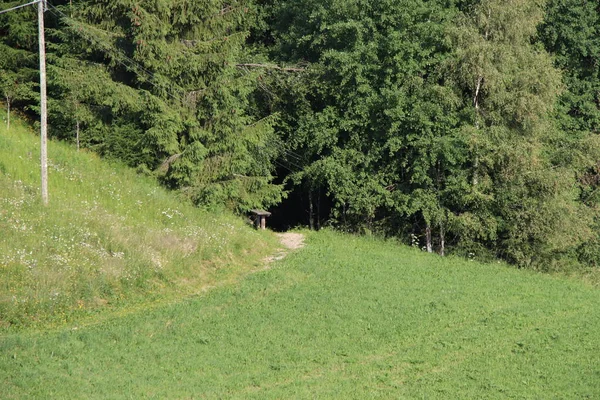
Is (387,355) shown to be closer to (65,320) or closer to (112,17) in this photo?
(65,320)

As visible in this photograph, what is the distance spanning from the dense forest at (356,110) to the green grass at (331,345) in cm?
611

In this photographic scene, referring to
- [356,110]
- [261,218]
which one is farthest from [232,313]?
[356,110]

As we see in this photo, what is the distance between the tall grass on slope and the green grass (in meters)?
0.96

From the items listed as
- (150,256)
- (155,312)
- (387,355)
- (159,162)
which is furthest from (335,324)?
(159,162)

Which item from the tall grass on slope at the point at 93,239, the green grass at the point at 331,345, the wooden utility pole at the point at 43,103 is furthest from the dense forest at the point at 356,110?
the green grass at the point at 331,345

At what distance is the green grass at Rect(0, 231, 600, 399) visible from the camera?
12906 millimetres

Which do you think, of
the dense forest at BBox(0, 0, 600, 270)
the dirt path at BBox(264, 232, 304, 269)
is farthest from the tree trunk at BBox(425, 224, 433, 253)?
the dirt path at BBox(264, 232, 304, 269)

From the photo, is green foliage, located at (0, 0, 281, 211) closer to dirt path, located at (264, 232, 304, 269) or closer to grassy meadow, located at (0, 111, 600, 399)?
dirt path, located at (264, 232, 304, 269)

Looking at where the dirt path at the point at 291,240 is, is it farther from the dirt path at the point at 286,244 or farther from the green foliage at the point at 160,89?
the green foliage at the point at 160,89

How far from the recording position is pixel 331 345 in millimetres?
15141

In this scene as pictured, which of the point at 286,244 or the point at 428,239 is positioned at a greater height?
the point at 286,244

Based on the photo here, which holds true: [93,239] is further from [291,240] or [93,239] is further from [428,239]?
[428,239]

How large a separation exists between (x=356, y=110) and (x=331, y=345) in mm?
13342

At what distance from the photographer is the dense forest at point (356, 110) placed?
81.0 feet
